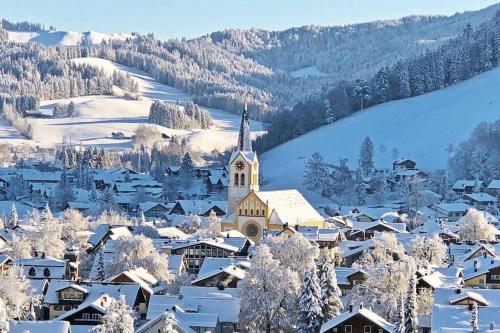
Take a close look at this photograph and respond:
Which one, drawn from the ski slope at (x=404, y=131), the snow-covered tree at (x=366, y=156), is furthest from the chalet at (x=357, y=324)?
the snow-covered tree at (x=366, y=156)

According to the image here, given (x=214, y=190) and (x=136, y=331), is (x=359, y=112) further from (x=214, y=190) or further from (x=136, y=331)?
(x=136, y=331)

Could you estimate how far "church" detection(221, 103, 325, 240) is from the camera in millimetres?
74750

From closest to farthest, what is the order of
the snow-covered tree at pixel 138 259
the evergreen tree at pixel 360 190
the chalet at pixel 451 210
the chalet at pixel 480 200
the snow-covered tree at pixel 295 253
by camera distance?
1. the snow-covered tree at pixel 295 253
2. the snow-covered tree at pixel 138 259
3. the chalet at pixel 451 210
4. the chalet at pixel 480 200
5. the evergreen tree at pixel 360 190

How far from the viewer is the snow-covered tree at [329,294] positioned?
4491 centimetres

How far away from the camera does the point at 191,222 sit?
88.1m

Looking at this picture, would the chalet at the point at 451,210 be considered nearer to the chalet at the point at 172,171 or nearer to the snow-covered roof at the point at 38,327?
the chalet at the point at 172,171

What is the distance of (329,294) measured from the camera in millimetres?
45125

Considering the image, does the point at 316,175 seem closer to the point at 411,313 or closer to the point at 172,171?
the point at 172,171

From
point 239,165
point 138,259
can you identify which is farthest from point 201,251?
point 239,165

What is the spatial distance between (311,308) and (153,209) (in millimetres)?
76908

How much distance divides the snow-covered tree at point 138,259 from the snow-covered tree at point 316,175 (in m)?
67.8

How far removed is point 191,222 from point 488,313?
164ft

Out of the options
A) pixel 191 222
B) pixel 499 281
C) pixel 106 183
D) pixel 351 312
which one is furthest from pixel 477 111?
pixel 351 312

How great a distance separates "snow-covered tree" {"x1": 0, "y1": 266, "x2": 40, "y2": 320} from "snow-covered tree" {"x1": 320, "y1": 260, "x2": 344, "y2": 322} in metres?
15.1
